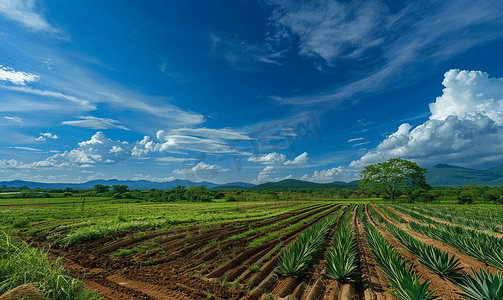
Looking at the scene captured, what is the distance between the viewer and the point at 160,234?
12047 millimetres

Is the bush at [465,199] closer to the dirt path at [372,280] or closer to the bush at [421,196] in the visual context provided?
the bush at [421,196]

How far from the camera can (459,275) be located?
6.41 metres

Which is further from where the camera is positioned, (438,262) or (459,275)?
(438,262)

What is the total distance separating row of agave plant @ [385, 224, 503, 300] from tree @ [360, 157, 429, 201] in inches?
2064

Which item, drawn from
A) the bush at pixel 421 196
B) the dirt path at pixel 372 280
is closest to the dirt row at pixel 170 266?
the dirt path at pixel 372 280

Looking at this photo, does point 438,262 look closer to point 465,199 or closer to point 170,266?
point 170,266

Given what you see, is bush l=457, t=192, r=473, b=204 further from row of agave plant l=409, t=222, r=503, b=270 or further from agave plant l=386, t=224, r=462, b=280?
agave plant l=386, t=224, r=462, b=280

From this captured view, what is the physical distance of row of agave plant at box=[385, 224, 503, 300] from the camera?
13.8 ft

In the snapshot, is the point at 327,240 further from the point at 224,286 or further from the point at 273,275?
the point at 224,286

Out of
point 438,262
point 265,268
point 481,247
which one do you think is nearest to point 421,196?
point 481,247

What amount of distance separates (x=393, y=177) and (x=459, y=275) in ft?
186

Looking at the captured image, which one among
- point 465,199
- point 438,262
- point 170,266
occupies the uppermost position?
point 438,262

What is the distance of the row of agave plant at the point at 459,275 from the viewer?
13.8 ft

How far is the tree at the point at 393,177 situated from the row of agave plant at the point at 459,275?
2064 inches
